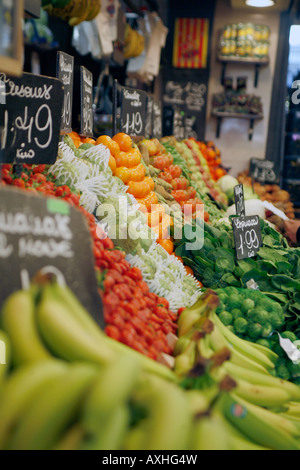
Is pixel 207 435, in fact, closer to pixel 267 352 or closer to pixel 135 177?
pixel 267 352

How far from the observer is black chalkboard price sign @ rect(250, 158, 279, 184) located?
7.07 m

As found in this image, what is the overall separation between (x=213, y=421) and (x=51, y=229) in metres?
0.58

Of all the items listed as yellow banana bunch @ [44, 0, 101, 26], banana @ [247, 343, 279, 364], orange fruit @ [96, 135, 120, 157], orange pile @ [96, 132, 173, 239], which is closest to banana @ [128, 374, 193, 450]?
banana @ [247, 343, 279, 364]

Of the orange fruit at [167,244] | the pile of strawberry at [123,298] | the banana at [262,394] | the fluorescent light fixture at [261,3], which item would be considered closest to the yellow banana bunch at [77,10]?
the orange fruit at [167,244]

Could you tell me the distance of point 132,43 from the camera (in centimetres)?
662

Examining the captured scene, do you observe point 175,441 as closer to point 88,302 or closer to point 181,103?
Answer: point 88,302

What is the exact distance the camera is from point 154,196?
3.09 meters

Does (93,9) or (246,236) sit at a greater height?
(93,9)

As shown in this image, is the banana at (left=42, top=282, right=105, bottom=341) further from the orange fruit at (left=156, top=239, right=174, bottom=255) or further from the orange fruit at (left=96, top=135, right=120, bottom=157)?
the orange fruit at (left=96, top=135, right=120, bottom=157)

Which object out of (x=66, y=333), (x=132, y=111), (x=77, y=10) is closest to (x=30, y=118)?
(x=66, y=333)

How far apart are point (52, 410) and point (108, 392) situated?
12 centimetres

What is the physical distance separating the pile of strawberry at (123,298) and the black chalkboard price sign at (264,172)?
17.4 ft

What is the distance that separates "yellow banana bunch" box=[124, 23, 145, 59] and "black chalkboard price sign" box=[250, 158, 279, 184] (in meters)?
2.30

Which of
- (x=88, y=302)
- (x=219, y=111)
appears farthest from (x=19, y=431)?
(x=219, y=111)
